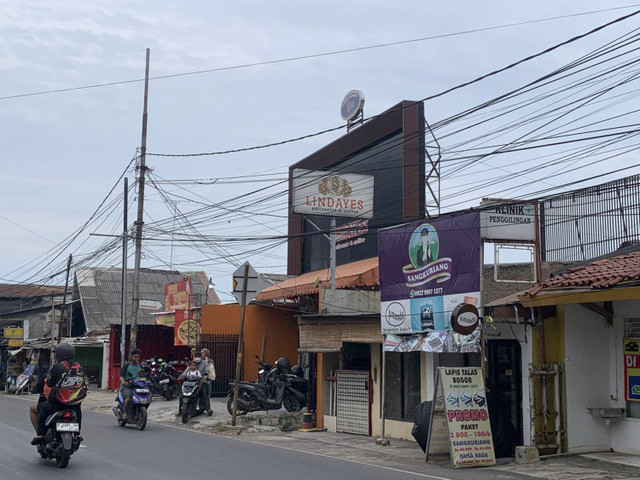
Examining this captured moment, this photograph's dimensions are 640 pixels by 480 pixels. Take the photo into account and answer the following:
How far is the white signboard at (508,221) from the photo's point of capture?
1452 cm

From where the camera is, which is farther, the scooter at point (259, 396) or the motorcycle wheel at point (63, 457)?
the scooter at point (259, 396)

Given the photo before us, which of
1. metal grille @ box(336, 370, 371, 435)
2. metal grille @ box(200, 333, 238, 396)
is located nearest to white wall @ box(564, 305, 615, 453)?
metal grille @ box(336, 370, 371, 435)

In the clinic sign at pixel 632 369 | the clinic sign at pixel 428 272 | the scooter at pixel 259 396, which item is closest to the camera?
the clinic sign at pixel 632 369

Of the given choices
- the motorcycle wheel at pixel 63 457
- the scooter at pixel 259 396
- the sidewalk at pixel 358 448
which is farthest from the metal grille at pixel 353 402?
the motorcycle wheel at pixel 63 457

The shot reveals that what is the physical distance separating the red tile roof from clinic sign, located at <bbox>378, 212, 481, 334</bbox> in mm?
1467

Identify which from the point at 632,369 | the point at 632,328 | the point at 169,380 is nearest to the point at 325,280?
the point at 169,380

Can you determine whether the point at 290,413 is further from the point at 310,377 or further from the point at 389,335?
the point at 389,335

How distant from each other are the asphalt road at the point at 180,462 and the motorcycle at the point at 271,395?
4131mm

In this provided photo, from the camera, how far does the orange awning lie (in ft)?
72.9

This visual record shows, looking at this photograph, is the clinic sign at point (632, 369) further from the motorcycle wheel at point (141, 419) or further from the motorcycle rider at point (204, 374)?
the motorcycle rider at point (204, 374)

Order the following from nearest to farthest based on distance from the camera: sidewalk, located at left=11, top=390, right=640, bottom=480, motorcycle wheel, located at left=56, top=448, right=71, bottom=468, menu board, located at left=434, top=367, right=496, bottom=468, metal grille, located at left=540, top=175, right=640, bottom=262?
motorcycle wheel, located at left=56, top=448, right=71, bottom=468 < sidewalk, located at left=11, top=390, right=640, bottom=480 < menu board, located at left=434, top=367, right=496, bottom=468 < metal grille, located at left=540, top=175, right=640, bottom=262

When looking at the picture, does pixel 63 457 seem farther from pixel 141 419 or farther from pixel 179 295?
pixel 179 295

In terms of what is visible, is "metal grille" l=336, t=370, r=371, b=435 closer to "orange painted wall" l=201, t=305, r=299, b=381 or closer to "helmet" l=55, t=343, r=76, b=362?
"helmet" l=55, t=343, r=76, b=362

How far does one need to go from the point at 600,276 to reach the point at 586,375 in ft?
7.59
